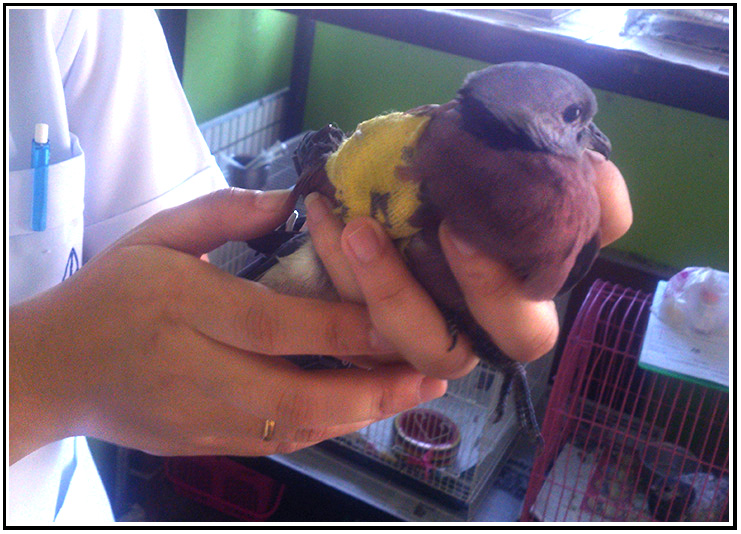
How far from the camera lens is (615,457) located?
161 cm

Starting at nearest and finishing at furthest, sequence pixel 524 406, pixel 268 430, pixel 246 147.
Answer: pixel 268 430, pixel 524 406, pixel 246 147

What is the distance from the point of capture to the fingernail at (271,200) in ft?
2.05

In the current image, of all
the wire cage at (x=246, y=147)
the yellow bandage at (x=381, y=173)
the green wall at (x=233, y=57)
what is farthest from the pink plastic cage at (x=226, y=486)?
the yellow bandage at (x=381, y=173)

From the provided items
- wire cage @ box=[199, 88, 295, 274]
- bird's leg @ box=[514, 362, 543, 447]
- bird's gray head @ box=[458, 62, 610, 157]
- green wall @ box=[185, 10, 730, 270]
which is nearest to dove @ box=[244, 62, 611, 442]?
bird's gray head @ box=[458, 62, 610, 157]

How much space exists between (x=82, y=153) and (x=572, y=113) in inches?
21.8

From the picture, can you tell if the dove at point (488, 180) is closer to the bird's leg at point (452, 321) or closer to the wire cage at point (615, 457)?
the bird's leg at point (452, 321)

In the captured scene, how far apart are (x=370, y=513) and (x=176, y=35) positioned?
3.78ft

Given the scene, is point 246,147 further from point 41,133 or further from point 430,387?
point 430,387

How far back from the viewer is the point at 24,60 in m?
0.73

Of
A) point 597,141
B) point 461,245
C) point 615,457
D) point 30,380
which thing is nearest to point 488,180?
point 461,245

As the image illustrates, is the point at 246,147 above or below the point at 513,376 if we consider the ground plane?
below
